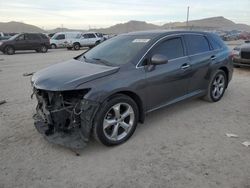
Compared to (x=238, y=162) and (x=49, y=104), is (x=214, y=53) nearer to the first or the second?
(x=238, y=162)

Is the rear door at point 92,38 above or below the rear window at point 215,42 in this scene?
below

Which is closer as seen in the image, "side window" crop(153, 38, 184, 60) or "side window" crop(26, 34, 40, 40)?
"side window" crop(153, 38, 184, 60)

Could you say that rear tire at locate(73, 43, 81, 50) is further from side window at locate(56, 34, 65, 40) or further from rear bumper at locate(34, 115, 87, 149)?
rear bumper at locate(34, 115, 87, 149)

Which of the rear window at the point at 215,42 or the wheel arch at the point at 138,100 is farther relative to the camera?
the rear window at the point at 215,42

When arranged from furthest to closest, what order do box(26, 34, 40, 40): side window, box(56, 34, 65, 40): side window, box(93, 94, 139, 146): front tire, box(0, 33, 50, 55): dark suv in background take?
box(56, 34, 65, 40): side window < box(26, 34, 40, 40): side window < box(0, 33, 50, 55): dark suv in background < box(93, 94, 139, 146): front tire

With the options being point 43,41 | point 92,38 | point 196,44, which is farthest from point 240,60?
point 92,38

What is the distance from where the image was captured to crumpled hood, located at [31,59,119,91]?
3.61m

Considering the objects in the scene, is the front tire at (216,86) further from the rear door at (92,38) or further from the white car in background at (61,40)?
the rear door at (92,38)

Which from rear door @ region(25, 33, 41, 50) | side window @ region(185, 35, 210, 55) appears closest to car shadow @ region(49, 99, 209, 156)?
side window @ region(185, 35, 210, 55)

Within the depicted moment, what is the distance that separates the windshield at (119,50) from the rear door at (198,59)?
3.63ft

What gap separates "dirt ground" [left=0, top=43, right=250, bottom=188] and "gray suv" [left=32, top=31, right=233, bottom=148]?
272mm

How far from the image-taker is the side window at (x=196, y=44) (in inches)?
205

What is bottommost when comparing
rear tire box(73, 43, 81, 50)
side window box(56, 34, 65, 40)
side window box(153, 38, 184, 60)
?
rear tire box(73, 43, 81, 50)

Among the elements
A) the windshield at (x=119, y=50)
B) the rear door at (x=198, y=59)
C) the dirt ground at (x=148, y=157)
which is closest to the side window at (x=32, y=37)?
the dirt ground at (x=148, y=157)
